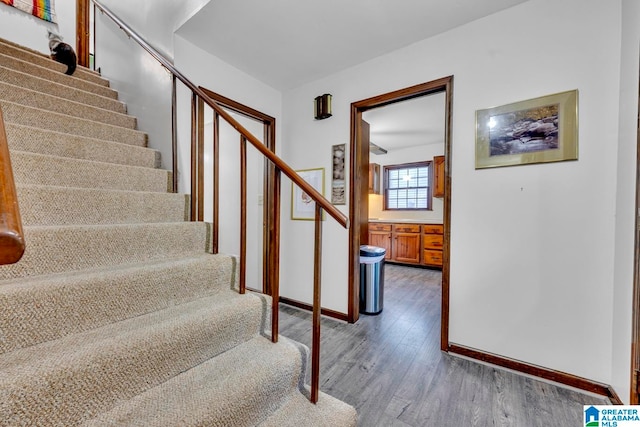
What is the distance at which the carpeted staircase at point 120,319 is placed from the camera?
83 centimetres

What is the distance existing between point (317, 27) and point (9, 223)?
91.3 inches

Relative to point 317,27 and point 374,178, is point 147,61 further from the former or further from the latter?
point 374,178

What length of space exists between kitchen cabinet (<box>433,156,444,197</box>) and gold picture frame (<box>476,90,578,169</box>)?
3532 mm

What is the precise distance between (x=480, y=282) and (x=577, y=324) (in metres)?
0.55

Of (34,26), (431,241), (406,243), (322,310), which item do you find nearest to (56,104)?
(34,26)

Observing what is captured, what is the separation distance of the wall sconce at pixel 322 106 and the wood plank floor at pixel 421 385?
2.15 m

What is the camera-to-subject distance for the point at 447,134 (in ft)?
6.77

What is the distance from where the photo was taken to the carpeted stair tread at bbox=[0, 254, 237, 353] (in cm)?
87

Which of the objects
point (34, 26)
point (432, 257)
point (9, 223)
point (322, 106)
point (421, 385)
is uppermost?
point (34, 26)

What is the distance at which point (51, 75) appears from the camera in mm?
2264

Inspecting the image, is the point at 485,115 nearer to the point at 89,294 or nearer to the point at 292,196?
the point at 292,196

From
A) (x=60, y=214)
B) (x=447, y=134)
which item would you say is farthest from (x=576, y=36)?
(x=60, y=214)

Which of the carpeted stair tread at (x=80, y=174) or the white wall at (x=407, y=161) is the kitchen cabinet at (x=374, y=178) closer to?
the white wall at (x=407, y=161)

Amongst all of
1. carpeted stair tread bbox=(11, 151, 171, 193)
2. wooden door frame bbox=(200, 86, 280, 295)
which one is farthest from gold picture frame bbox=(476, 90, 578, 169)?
carpeted stair tread bbox=(11, 151, 171, 193)
